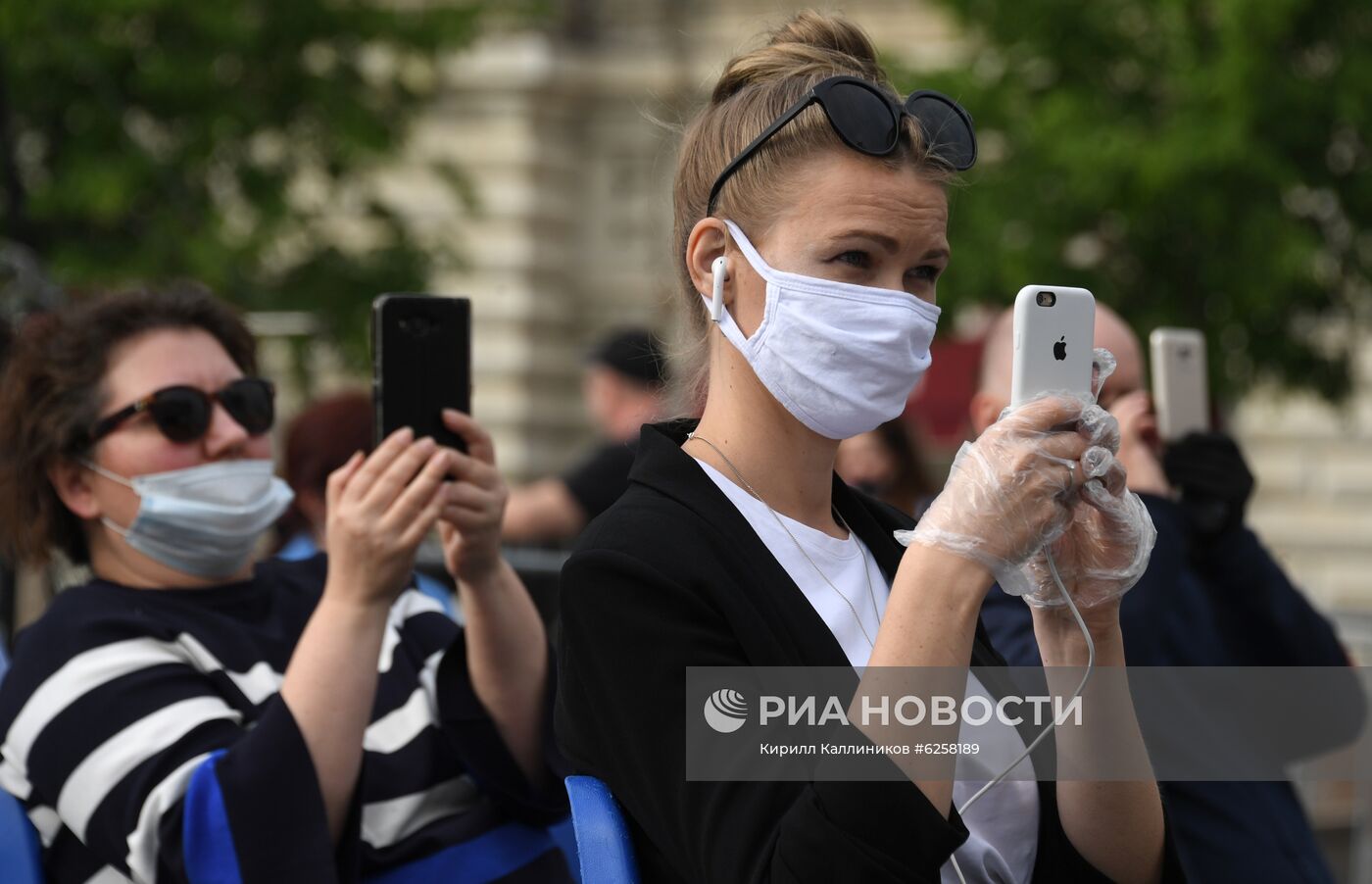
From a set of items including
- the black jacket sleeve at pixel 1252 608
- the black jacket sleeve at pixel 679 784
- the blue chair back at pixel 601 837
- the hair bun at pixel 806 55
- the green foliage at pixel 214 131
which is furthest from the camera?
the green foliage at pixel 214 131

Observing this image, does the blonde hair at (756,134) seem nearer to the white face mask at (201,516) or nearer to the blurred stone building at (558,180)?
the white face mask at (201,516)

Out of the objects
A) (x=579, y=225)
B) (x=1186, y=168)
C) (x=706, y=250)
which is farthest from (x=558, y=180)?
(x=706, y=250)

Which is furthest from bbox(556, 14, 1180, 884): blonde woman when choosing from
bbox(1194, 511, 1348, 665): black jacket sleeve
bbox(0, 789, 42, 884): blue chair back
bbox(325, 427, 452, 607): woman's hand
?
bbox(1194, 511, 1348, 665): black jacket sleeve

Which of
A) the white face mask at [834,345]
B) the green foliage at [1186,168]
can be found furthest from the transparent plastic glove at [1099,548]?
the green foliage at [1186,168]

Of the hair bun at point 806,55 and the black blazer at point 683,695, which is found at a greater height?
the hair bun at point 806,55

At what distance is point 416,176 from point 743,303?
15893 mm

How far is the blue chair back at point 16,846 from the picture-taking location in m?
3.09

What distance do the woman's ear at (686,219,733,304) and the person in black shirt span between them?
4625 mm

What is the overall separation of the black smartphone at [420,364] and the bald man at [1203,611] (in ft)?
3.87

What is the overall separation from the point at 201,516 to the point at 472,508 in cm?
63

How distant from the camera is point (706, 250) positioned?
2.48 meters

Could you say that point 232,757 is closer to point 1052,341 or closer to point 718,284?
point 718,284

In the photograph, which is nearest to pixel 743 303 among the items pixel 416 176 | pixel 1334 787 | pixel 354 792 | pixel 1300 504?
pixel 354 792

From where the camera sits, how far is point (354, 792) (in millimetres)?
3092
